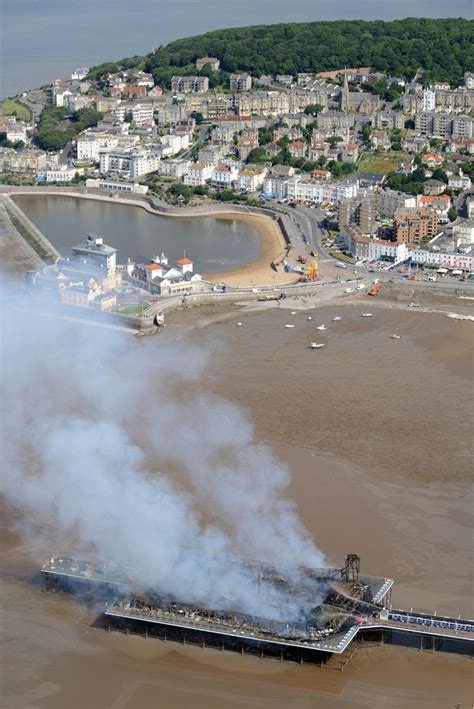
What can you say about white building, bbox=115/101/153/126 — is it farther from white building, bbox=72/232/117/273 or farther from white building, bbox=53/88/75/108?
white building, bbox=72/232/117/273

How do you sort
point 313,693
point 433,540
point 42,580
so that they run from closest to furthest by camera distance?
point 313,693, point 42,580, point 433,540

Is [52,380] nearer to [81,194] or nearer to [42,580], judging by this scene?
[42,580]

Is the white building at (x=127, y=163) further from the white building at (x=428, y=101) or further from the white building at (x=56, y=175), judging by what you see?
the white building at (x=428, y=101)

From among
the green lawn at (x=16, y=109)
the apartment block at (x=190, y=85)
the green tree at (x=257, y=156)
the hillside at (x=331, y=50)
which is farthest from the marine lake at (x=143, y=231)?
the hillside at (x=331, y=50)

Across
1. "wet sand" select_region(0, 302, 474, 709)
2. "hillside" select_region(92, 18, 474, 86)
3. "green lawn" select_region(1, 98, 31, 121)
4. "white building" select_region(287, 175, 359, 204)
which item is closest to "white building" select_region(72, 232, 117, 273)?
"wet sand" select_region(0, 302, 474, 709)

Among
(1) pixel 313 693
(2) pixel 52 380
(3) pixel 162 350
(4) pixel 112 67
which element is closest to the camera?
(1) pixel 313 693

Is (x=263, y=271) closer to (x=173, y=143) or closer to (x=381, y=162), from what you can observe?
(x=381, y=162)

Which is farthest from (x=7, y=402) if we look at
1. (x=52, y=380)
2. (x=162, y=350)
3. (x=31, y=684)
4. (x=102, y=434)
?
(x=31, y=684)
